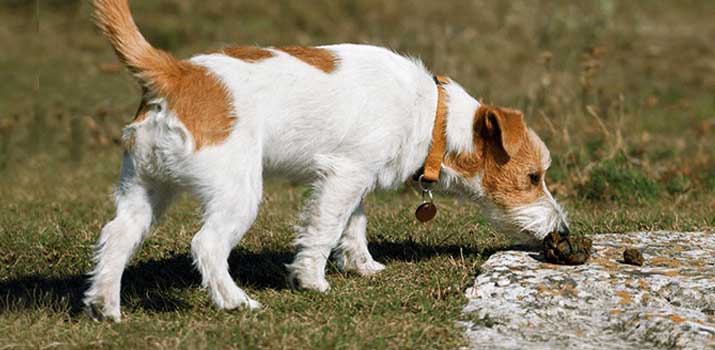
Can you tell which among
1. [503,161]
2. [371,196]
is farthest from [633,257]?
[371,196]

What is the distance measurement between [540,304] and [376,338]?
891 mm

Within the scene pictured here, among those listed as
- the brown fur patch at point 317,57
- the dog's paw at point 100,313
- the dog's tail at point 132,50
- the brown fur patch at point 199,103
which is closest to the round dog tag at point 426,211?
the brown fur patch at point 317,57

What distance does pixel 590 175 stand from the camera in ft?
26.5

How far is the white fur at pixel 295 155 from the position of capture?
15.8 ft

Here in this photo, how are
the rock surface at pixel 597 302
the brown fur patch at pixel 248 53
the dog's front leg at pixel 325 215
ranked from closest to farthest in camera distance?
the rock surface at pixel 597 302, the brown fur patch at pixel 248 53, the dog's front leg at pixel 325 215

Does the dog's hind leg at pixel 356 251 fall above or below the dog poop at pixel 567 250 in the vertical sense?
below

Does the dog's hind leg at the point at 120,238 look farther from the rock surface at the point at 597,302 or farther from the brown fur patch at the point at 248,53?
the rock surface at the point at 597,302

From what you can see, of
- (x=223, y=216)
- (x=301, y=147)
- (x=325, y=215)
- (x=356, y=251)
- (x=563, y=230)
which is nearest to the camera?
(x=223, y=216)

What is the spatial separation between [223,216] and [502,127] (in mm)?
1631

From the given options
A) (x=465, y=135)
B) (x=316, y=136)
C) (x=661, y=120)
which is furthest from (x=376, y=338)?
(x=661, y=120)

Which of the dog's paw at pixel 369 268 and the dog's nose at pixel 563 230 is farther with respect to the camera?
the dog's paw at pixel 369 268

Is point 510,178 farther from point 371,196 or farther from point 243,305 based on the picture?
point 371,196

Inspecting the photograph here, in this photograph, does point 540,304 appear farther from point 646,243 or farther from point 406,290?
point 646,243

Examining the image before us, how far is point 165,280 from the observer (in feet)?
19.5
